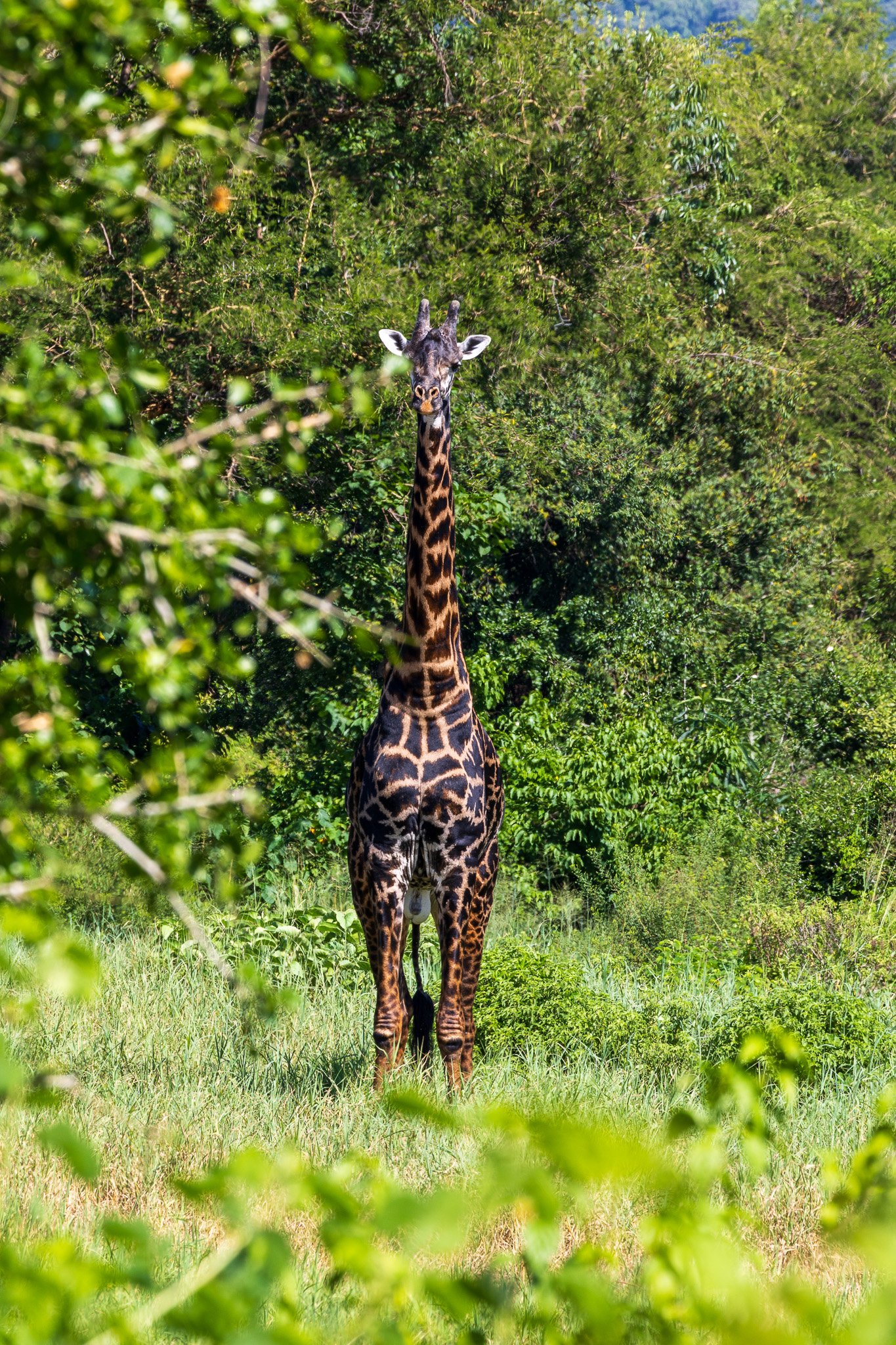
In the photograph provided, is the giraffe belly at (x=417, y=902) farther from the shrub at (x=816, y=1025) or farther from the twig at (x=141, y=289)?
the twig at (x=141, y=289)

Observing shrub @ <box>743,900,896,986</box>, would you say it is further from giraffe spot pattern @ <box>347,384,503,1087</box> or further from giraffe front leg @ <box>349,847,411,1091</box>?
giraffe front leg @ <box>349,847,411,1091</box>

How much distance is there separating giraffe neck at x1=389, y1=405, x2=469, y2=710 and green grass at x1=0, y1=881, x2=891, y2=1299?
5.37ft

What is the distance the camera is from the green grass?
4645 millimetres

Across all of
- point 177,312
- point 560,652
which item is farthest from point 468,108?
point 560,652

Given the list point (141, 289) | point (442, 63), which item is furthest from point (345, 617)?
point (442, 63)

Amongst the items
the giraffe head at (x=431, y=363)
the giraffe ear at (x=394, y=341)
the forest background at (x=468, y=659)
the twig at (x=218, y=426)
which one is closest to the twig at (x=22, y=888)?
the forest background at (x=468, y=659)

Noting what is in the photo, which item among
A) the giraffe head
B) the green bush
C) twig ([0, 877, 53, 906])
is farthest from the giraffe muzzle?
twig ([0, 877, 53, 906])

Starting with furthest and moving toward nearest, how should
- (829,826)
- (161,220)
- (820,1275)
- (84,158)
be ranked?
(829,826) < (820,1275) < (84,158) < (161,220)

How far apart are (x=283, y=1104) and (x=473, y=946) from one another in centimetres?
108

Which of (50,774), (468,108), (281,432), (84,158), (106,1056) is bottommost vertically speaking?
(106,1056)

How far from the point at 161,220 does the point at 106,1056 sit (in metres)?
4.79

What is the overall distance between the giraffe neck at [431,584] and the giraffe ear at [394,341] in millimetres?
497

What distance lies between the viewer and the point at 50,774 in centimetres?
909

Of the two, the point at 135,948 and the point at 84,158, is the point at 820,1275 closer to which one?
the point at 84,158
